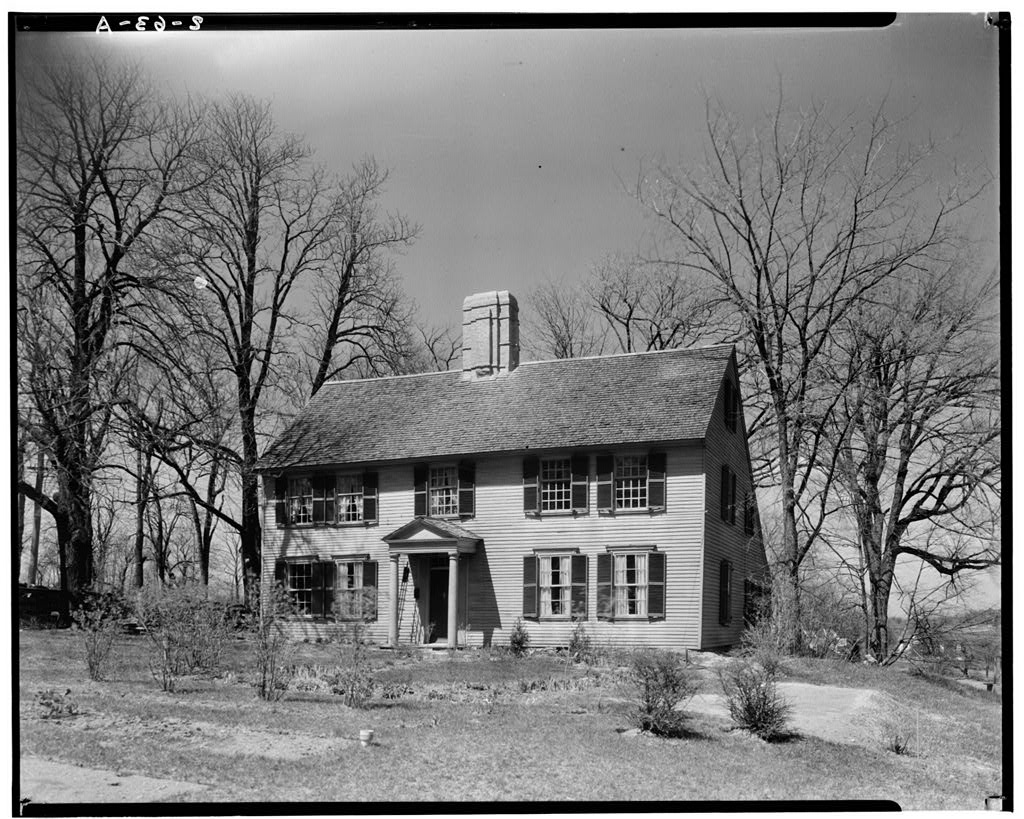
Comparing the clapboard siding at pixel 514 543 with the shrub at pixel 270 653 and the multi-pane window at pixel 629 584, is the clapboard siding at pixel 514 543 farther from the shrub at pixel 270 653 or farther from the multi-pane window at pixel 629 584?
the shrub at pixel 270 653

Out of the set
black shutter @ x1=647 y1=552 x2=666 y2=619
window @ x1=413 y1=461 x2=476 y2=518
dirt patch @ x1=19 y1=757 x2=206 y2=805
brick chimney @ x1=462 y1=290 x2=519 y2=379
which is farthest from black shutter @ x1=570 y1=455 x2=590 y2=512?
dirt patch @ x1=19 y1=757 x2=206 y2=805

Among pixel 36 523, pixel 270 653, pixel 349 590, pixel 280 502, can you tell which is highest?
pixel 280 502

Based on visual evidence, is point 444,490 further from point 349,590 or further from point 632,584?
point 632,584

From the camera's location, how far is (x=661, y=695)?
8680mm

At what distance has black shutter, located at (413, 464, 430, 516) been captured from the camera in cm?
1351

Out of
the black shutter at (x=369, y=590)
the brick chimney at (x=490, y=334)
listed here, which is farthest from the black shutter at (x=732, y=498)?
the black shutter at (x=369, y=590)

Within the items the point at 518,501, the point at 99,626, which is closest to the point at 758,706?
the point at 518,501

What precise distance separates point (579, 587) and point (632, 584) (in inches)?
26.0

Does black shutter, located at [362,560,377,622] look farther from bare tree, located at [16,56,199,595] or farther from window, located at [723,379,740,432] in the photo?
window, located at [723,379,740,432]

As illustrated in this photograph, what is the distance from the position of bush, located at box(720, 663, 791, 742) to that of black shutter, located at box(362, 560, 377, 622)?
5.23m

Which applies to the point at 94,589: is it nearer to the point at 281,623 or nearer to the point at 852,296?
the point at 281,623

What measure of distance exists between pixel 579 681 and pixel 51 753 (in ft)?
16.3

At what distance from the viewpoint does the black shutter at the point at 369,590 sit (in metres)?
12.7

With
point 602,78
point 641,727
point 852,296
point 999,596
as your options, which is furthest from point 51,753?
point 852,296
